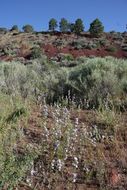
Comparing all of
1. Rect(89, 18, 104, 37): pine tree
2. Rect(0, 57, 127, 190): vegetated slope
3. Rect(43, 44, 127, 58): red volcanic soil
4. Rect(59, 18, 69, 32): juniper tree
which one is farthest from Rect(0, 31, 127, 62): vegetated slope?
Rect(0, 57, 127, 190): vegetated slope

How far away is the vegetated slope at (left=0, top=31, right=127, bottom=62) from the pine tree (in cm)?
73

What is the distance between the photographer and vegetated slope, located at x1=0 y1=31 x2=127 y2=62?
42.1m

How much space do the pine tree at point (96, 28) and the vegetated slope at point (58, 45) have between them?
73cm

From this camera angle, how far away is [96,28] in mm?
54094

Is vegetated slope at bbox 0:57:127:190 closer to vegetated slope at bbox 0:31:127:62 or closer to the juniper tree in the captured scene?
vegetated slope at bbox 0:31:127:62

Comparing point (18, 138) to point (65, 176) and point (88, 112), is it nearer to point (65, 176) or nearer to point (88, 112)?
point (65, 176)

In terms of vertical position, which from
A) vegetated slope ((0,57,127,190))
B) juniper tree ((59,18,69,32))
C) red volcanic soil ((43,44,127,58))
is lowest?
red volcanic soil ((43,44,127,58))

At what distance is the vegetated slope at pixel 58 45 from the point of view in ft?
138

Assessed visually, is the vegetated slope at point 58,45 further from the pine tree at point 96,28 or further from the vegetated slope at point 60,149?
the vegetated slope at point 60,149

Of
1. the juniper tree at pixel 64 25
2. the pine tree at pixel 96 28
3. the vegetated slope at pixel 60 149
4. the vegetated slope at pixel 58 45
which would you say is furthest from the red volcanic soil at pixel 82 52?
the vegetated slope at pixel 60 149

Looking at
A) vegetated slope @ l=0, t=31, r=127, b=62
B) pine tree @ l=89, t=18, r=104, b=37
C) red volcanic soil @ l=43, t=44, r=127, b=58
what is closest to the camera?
red volcanic soil @ l=43, t=44, r=127, b=58

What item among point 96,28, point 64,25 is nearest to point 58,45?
A: point 96,28

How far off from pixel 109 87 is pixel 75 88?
856 mm

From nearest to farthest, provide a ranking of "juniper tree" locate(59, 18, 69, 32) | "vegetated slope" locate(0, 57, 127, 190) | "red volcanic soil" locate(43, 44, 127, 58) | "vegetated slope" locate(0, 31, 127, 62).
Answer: "vegetated slope" locate(0, 57, 127, 190), "red volcanic soil" locate(43, 44, 127, 58), "vegetated slope" locate(0, 31, 127, 62), "juniper tree" locate(59, 18, 69, 32)
